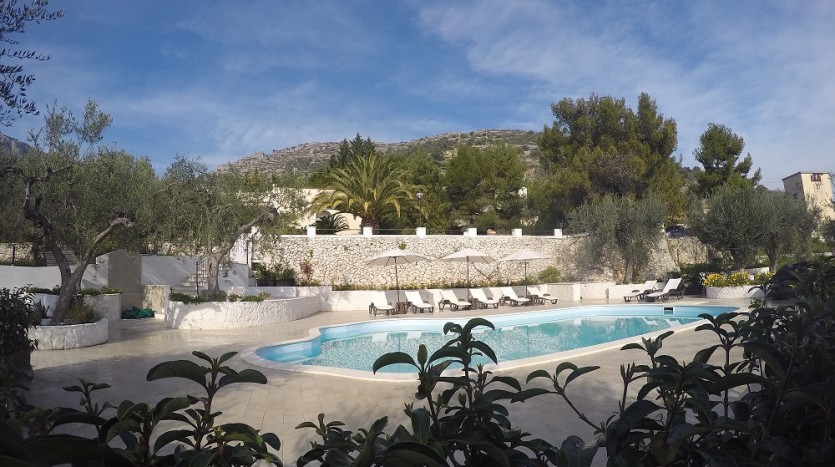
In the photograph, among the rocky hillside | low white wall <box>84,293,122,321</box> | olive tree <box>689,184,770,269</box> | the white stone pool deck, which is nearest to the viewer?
the white stone pool deck

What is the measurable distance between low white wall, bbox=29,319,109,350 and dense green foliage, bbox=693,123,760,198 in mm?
29074

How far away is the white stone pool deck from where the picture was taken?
219 inches

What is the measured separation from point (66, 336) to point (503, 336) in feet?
32.0

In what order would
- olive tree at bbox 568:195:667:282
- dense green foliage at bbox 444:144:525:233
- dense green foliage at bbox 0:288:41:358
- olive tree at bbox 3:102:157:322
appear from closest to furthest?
1. dense green foliage at bbox 0:288:41:358
2. olive tree at bbox 3:102:157:322
3. olive tree at bbox 568:195:667:282
4. dense green foliage at bbox 444:144:525:233

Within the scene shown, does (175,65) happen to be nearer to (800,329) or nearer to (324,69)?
(324,69)

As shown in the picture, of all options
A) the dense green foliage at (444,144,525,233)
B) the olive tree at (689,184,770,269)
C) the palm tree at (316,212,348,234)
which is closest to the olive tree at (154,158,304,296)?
the palm tree at (316,212,348,234)

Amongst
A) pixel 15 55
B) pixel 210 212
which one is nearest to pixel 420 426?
pixel 15 55

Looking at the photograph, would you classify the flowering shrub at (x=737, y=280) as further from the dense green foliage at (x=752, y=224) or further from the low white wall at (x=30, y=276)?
the low white wall at (x=30, y=276)

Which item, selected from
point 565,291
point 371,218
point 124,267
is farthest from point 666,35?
point 124,267

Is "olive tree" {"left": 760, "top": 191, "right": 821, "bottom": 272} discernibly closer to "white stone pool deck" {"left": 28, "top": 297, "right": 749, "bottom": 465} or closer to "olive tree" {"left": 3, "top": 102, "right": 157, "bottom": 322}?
"white stone pool deck" {"left": 28, "top": 297, "right": 749, "bottom": 465}

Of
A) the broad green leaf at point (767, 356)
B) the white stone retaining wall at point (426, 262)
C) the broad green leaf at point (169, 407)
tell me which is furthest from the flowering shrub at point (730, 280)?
the broad green leaf at point (169, 407)

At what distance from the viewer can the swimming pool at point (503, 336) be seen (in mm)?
10648

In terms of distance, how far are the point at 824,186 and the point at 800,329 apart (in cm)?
5092

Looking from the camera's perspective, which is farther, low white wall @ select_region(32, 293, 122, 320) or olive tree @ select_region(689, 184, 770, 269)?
olive tree @ select_region(689, 184, 770, 269)
